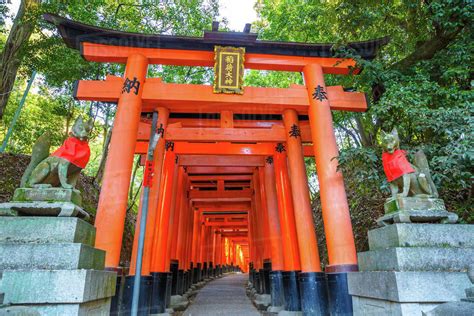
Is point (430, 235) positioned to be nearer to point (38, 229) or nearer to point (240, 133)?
point (38, 229)

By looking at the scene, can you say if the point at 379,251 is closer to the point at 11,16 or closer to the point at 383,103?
the point at 383,103

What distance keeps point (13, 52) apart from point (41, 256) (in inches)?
366

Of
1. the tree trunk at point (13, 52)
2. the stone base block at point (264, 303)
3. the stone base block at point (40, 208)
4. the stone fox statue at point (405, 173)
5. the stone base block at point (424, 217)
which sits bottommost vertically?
the stone base block at point (264, 303)

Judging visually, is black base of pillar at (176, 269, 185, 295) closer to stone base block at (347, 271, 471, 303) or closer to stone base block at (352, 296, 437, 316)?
stone base block at (352, 296, 437, 316)

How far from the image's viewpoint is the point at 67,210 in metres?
3.86

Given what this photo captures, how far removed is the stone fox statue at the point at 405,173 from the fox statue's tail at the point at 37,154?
197 inches

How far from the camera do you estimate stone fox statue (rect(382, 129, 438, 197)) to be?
14.7ft

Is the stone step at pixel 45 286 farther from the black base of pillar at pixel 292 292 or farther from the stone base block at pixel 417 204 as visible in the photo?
the black base of pillar at pixel 292 292

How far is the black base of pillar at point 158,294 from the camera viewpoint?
8.13 metres

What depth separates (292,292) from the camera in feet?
26.7

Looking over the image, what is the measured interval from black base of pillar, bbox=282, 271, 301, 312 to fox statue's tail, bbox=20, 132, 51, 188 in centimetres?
664

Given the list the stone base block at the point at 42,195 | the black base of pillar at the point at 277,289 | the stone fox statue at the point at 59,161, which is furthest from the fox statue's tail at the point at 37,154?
the black base of pillar at the point at 277,289

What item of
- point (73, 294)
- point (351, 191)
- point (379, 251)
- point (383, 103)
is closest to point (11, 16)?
point (73, 294)

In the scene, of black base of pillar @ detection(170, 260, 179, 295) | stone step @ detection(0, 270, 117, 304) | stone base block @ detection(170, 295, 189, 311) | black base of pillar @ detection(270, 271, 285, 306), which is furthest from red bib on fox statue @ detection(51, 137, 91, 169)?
black base of pillar @ detection(170, 260, 179, 295)
